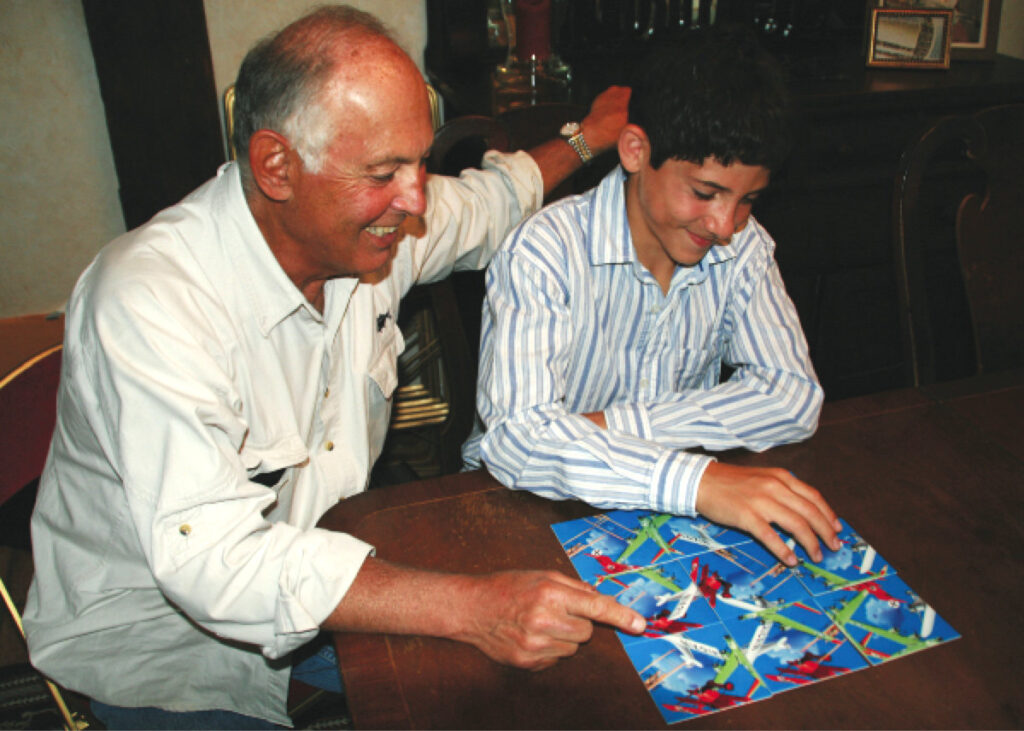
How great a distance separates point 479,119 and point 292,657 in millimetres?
963

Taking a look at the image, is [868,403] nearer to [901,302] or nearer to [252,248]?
[901,302]

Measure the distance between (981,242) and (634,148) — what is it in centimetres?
69

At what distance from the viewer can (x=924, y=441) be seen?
111cm

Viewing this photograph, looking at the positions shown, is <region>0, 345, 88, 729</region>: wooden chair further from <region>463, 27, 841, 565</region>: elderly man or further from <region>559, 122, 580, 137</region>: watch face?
<region>559, 122, 580, 137</region>: watch face

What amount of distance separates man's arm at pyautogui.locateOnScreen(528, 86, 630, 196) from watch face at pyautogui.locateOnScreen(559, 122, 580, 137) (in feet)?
0.04

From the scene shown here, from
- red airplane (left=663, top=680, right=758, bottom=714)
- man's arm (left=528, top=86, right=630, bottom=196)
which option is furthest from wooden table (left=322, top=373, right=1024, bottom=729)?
man's arm (left=528, top=86, right=630, bottom=196)

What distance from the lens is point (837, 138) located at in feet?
6.98

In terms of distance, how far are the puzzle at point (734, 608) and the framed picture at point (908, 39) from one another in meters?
1.87

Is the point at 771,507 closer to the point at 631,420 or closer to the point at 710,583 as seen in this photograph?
the point at 710,583

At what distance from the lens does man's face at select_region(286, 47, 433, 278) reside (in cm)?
98

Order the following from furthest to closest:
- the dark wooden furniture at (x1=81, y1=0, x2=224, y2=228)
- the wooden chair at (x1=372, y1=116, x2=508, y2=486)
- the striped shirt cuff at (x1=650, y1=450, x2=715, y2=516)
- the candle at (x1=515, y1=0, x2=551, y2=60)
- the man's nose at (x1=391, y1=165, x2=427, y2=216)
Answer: the dark wooden furniture at (x1=81, y1=0, x2=224, y2=228) → the candle at (x1=515, y1=0, x2=551, y2=60) → the wooden chair at (x1=372, y1=116, x2=508, y2=486) → the man's nose at (x1=391, y1=165, x2=427, y2=216) → the striped shirt cuff at (x1=650, y1=450, x2=715, y2=516)

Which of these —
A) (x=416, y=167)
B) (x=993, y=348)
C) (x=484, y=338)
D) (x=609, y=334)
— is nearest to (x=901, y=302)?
(x=993, y=348)

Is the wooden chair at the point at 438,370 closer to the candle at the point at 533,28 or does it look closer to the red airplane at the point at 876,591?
the candle at the point at 533,28

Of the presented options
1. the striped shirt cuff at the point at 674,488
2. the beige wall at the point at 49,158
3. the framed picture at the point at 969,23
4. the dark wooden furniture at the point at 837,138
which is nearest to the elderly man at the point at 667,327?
the striped shirt cuff at the point at 674,488
